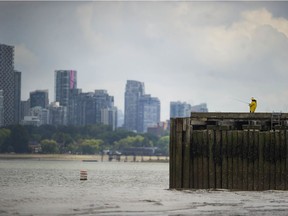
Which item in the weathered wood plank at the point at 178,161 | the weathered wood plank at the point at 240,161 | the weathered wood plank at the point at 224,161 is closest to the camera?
the weathered wood plank at the point at 240,161

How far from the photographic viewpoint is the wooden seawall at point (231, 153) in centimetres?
4791

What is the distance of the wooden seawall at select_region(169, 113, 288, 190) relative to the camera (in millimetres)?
47906

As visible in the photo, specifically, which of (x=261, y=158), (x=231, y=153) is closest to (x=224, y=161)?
(x=231, y=153)

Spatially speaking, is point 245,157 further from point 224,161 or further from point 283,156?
point 283,156

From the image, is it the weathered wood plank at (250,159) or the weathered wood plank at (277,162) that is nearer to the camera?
the weathered wood plank at (277,162)

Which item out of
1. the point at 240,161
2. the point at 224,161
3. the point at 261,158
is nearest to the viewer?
the point at 261,158

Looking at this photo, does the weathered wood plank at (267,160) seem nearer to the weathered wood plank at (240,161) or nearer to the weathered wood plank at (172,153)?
the weathered wood plank at (240,161)

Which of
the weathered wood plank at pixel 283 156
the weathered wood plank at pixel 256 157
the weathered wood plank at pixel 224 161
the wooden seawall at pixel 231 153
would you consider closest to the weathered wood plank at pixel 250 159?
the wooden seawall at pixel 231 153

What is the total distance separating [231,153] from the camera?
48.1m

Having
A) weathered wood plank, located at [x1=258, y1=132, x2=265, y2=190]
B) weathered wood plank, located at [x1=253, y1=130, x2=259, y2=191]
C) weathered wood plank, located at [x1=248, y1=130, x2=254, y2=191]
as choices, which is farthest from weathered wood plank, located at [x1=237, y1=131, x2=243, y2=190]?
weathered wood plank, located at [x1=258, y1=132, x2=265, y2=190]

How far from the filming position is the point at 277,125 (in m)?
48.6

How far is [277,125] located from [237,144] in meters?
2.48

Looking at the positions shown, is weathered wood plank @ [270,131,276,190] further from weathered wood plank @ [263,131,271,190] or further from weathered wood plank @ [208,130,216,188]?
weathered wood plank @ [208,130,216,188]

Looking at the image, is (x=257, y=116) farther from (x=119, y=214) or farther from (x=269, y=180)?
(x=119, y=214)
